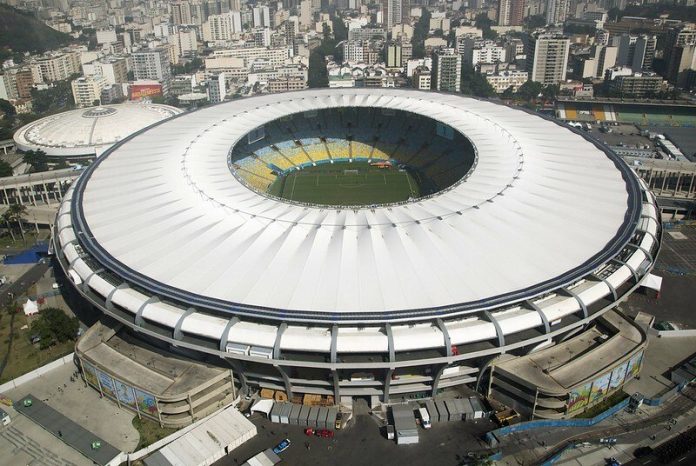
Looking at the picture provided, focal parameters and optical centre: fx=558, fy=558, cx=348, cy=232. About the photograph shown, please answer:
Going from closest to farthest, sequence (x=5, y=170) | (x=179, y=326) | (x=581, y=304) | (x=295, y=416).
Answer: (x=179, y=326), (x=295, y=416), (x=581, y=304), (x=5, y=170)

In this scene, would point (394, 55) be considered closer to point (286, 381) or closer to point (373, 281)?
point (373, 281)

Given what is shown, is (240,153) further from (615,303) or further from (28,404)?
(615,303)

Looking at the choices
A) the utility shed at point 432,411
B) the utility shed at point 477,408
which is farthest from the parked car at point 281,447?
the utility shed at point 477,408

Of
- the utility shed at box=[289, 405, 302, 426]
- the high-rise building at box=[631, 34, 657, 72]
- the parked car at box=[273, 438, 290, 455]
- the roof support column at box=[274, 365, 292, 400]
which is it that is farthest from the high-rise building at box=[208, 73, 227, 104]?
the parked car at box=[273, 438, 290, 455]

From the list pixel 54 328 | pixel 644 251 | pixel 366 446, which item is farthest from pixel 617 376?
pixel 54 328

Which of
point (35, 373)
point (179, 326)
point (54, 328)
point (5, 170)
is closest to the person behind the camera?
point (179, 326)

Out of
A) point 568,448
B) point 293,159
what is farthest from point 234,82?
point 568,448
